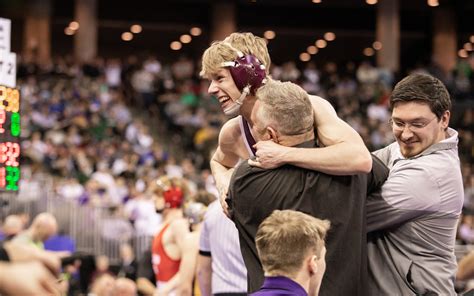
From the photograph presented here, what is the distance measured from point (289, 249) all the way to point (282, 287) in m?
0.14

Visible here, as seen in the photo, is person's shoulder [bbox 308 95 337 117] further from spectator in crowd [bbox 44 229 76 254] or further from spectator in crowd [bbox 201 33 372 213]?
spectator in crowd [bbox 44 229 76 254]

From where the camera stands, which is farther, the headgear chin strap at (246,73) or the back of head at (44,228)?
the back of head at (44,228)

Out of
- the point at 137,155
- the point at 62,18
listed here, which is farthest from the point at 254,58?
the point at 62,18

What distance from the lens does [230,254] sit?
20.3 ft

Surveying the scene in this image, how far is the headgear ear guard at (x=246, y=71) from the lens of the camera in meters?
4.12

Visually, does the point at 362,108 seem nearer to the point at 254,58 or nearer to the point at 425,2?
the point at 425,2

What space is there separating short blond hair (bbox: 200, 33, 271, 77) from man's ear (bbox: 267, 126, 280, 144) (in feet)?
2.29

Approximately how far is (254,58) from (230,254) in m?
2.31

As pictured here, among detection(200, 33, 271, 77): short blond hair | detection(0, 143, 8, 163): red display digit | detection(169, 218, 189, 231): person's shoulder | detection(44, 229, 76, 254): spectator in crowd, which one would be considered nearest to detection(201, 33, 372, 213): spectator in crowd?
detection(200, 33, 271, 77): short blond hair

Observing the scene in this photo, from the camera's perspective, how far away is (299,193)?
3.52 meters

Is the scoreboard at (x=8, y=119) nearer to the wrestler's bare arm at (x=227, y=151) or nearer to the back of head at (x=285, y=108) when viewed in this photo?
the wrestler's bare arm at (x=227, y=151)

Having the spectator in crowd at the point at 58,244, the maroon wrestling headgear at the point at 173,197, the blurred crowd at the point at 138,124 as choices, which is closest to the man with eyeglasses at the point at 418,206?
the maroon wrestling headgear at the point at 173,197

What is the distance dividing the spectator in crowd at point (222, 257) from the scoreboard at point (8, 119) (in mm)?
1674

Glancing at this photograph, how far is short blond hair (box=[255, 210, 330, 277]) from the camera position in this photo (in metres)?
3.21
